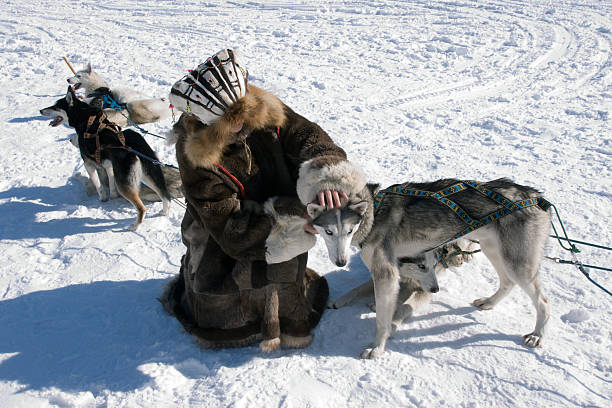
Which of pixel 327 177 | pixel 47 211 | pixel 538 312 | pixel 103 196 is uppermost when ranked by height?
pixel 327 177

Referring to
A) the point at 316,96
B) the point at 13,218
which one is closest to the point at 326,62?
the point at 316,96

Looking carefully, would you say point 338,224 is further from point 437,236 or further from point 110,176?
point 110,176

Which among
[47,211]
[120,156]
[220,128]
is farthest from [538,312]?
[47,211]

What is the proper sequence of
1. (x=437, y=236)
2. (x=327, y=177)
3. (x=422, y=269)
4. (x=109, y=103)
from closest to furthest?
(x=327, y=177) < (x=437, y=236) < (x=422, y=269) < (x=109, y=103)

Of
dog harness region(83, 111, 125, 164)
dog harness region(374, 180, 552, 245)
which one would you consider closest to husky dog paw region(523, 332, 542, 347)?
dog harness region(374, 180, 552, 245)

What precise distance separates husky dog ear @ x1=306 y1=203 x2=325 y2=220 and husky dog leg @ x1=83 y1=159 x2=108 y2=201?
3479 mm

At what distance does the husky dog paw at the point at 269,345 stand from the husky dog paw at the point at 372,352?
1.88ft

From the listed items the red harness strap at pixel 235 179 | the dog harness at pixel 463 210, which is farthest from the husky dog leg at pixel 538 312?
the red harness strap at pixel 235 179

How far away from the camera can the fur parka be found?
230cm

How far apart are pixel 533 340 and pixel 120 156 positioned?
4.05m

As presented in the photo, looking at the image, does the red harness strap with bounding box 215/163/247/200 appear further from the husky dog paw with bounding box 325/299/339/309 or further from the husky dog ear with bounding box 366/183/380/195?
the husky dog paw with bounding box 325/299/339/309

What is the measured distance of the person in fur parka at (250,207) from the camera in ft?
7.42

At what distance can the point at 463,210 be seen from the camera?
284 cm

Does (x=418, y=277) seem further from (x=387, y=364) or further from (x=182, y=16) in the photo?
(x=182, y=16)
